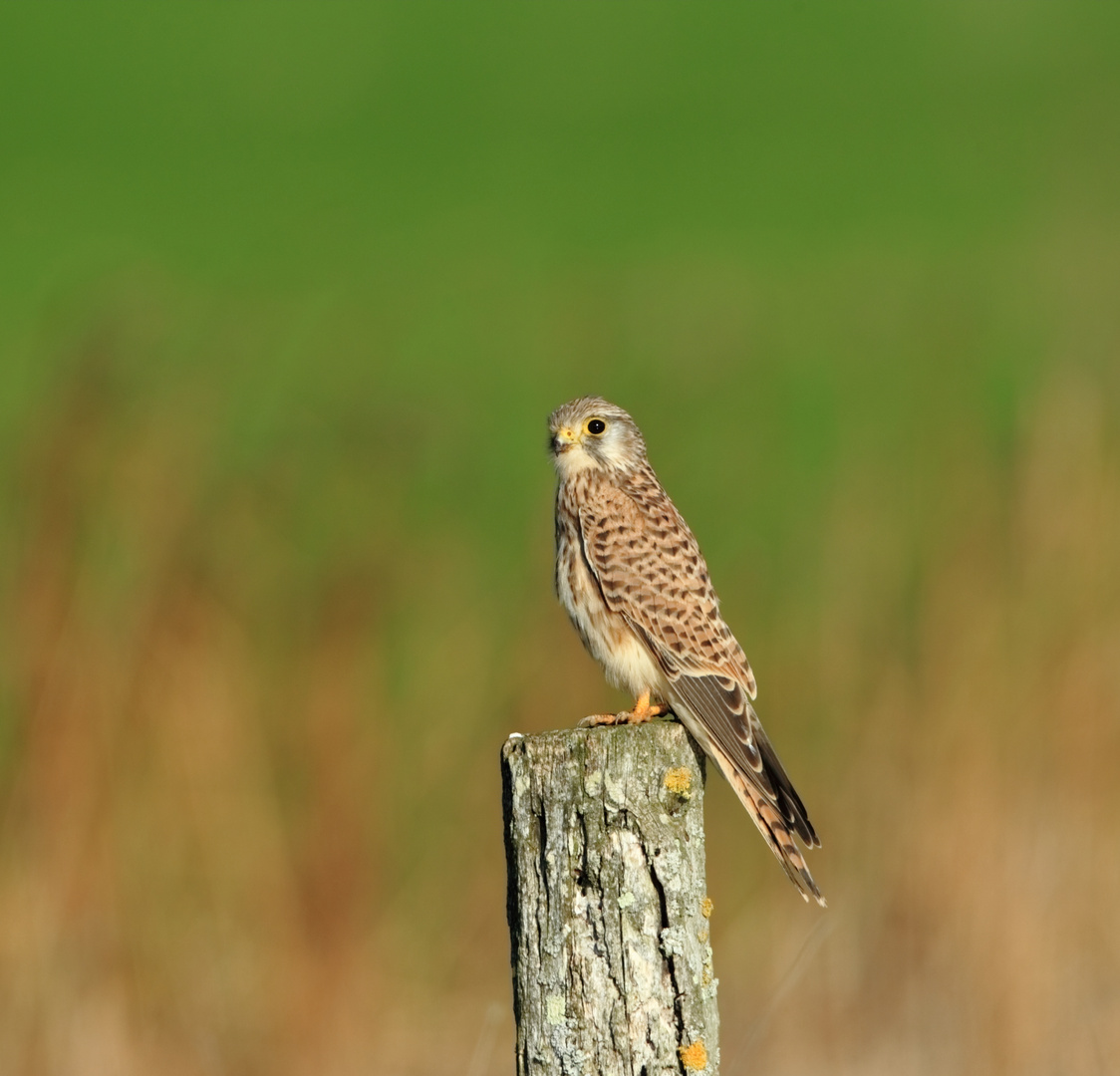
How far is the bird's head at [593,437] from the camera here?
475 cm

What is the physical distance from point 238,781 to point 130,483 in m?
0.87

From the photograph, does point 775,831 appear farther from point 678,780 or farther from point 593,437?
point 593,437

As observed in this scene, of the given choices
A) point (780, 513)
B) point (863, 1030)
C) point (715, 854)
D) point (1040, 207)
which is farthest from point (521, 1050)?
point (1040, 207)

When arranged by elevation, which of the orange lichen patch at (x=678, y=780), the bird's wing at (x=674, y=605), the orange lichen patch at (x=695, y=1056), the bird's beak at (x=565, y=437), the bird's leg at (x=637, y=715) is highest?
the bird's beak at (x=565, y=437)

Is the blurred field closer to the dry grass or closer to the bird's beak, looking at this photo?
the dry grass

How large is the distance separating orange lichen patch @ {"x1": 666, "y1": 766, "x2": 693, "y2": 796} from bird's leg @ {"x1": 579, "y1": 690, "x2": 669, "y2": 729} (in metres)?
0.74

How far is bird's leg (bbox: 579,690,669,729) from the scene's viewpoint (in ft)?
12.6

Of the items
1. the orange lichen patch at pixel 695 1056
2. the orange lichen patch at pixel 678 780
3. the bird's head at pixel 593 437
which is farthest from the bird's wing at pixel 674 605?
the orange lichen patch at pixel 695 1056

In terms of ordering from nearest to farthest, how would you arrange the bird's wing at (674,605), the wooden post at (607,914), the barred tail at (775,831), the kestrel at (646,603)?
the wooden post at (607,914), the barred tail at (775,831), the kestrel at (646,603), the bird's wing at (674,605)

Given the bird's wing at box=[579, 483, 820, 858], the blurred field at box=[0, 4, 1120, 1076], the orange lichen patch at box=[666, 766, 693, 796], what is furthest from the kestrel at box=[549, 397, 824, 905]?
the orange lichen patch at box=[666, 766, 693, 796]

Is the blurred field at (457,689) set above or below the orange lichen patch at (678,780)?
above

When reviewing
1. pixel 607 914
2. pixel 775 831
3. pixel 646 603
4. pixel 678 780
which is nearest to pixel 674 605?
pixel 646 603

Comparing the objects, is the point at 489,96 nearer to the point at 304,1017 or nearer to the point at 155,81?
the point at 155,81

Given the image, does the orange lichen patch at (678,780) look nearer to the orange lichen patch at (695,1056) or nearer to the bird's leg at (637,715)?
the orange lichen patch at (695,1056)
